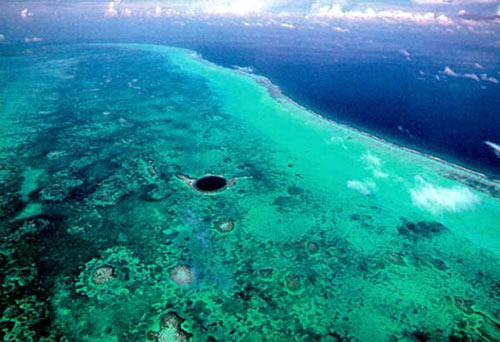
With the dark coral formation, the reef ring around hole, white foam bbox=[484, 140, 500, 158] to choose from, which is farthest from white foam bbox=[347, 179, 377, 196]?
white foam bbox=[484, 140, 500, 158]

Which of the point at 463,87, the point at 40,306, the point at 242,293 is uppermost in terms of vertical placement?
the point at 463,87

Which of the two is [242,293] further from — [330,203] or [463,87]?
[463,87]

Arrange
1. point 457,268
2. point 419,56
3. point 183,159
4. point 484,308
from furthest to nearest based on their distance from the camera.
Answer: point 419,56, point 183,159, point 457,268, point 484,308

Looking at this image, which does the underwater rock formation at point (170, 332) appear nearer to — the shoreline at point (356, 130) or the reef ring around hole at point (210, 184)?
the reef ring around hole at point (210, 184)

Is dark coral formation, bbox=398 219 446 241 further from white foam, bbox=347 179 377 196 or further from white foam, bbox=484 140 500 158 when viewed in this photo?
white foam, bbox=484 140 500 158

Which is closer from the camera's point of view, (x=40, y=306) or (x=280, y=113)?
(x=40, y=306)

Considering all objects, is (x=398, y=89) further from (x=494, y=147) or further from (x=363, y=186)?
(x=363, y=186)

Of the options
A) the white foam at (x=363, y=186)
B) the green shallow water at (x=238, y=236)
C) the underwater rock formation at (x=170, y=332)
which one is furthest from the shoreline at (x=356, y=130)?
the underwater rock formation at (x=170, y=332)

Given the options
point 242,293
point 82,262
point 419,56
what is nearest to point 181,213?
point 82,262
